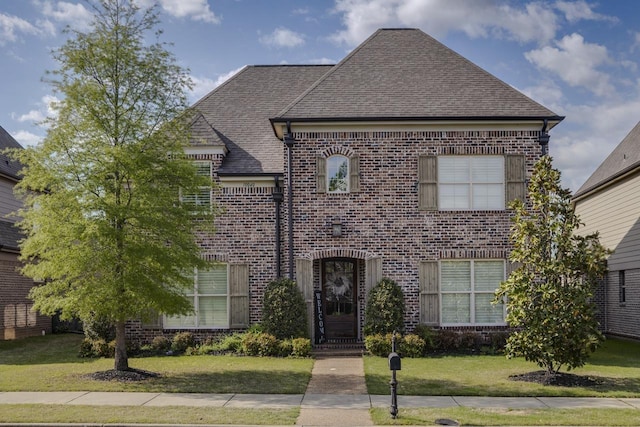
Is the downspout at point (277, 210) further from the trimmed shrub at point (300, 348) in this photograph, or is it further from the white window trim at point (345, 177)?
the trimmed shrub at point (300, 348)

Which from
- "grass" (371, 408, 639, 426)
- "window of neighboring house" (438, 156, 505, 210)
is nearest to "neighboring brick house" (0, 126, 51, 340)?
"window of neighboring house" (438, 156, 505, 210)

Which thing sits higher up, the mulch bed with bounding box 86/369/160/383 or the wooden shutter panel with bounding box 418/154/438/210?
the wooden shutter panel with bounding box 418/154/438/210

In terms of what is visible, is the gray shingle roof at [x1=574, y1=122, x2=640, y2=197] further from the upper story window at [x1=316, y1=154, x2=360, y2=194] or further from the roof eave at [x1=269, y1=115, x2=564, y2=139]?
the upper story window at [x1=316, y1=154, x2=360, y2=194]

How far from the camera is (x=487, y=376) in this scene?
43.1ft

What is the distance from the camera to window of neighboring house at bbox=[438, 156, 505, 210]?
17.5m

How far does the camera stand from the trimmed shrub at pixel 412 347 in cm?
1593

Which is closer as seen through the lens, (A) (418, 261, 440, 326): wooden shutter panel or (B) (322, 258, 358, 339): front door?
(A) (418, 261, 440, 326): wooden shutter panel

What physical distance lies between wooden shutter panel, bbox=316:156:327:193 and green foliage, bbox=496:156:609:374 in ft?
19.6

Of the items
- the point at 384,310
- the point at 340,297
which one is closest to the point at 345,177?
the point at 340,297

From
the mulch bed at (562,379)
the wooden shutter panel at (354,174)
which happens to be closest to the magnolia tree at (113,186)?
the wooden shutter panel at (354,174)

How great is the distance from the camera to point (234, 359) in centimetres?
1570

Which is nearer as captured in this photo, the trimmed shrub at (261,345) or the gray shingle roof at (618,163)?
the trimmed shrub at (261,345)

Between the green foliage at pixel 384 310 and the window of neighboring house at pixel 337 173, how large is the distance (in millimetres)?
2986

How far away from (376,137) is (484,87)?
372 cm
